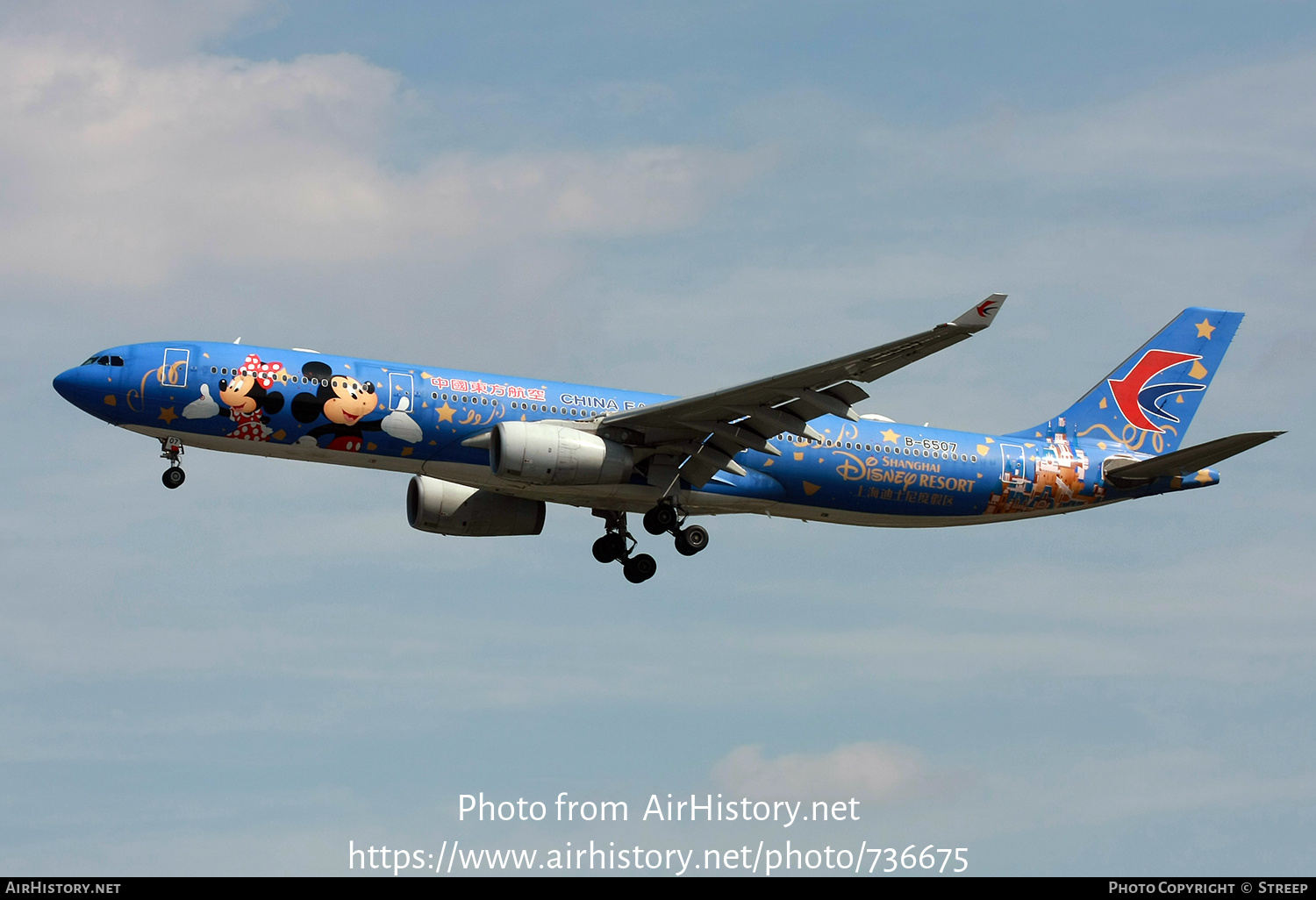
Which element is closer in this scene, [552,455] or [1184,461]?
[552,455]

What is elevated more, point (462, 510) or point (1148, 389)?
point (1148, 389)

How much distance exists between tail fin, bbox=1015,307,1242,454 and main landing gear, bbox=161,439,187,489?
23744 mm

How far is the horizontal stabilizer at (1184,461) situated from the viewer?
40500 mm

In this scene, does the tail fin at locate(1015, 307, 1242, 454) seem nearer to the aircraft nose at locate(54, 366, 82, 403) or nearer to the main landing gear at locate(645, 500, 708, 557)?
the main landing gear at locate(645, 500, 708, 557)

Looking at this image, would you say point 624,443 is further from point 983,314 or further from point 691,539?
point 983,314

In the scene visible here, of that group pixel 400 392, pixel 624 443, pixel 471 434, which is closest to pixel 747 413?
pixel 624 443

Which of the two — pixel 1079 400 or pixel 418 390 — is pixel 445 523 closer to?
pixel 418 390

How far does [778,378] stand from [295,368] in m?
11.9

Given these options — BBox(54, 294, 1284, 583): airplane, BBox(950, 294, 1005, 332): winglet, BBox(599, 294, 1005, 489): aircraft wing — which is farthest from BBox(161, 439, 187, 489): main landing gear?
BBox(950, 294, 1005, 332): winglet

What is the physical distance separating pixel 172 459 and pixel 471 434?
7.41 m

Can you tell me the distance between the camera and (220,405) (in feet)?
126

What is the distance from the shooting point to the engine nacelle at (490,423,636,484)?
37875 mm

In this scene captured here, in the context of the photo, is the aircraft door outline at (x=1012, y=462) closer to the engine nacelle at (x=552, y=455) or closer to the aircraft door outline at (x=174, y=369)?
the engine nacelle at (x=552, y=455)

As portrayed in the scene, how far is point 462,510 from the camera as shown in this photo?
4422cm
